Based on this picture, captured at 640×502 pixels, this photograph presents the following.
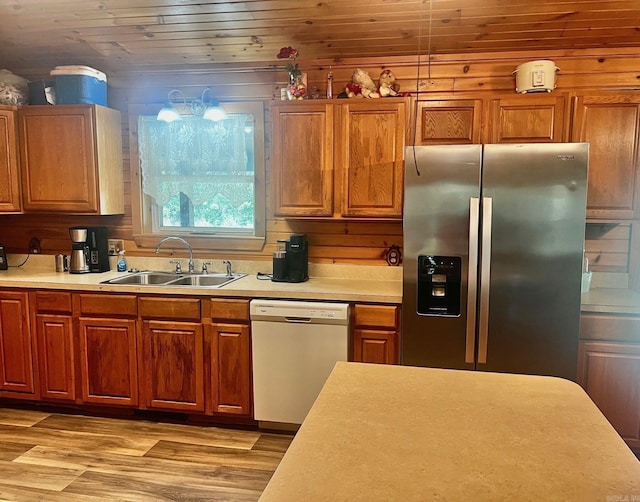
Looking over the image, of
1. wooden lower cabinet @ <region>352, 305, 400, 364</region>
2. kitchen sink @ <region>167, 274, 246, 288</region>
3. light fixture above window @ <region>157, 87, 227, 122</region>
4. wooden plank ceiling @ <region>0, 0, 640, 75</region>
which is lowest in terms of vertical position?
wooden lower cabinet @ <region>352, 305, 400, 364</region>

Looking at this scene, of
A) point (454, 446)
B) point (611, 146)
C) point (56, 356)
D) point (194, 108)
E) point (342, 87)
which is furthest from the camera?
point (194, 108)

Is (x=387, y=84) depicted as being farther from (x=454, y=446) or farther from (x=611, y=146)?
(x=454, y=446)

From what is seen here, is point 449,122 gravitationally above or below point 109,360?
above

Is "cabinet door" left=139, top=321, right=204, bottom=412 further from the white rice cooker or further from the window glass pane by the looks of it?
the white rice cooker

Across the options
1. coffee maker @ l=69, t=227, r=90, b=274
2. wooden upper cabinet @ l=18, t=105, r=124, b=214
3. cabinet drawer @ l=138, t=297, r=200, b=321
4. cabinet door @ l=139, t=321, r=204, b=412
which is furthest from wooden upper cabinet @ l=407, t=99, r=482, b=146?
coffee maker @ l=69, t=227, r=90, b=274

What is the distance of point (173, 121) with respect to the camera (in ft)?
11.8

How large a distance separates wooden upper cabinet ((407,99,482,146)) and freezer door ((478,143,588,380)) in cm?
47

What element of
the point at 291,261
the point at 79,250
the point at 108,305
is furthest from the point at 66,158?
the point at 291,261

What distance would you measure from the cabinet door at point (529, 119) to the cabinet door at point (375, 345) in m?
1.30

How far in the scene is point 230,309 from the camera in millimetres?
3021

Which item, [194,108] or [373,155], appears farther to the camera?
[194,108]

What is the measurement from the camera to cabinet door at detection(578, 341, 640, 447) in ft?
8.81

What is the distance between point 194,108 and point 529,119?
2.17 m

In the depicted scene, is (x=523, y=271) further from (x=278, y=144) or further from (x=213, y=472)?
(x=213, y=472)
